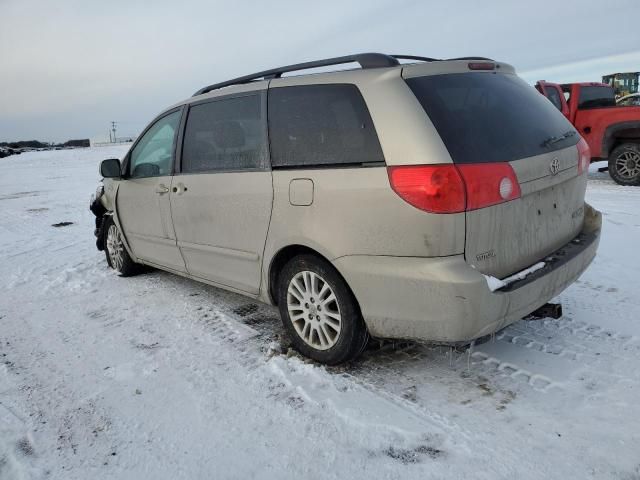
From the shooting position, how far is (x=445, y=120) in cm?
266

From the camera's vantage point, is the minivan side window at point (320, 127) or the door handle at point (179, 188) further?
the door handle at point (179, 188)

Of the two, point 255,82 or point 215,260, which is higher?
point 255,82

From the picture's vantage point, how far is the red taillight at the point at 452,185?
8.20ft

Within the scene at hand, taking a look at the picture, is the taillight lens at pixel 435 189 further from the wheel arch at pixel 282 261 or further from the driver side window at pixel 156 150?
the driver side window at pixel 156 150

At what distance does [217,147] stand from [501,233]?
2.13 metres

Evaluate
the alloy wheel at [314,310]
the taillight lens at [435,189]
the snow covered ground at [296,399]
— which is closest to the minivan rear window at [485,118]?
the taillight lens at [435,189]

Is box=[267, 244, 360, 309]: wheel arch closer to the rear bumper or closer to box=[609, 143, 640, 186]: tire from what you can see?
the rear bumper

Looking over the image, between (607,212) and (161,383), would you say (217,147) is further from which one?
(607,212)

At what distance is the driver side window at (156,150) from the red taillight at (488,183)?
2.63m

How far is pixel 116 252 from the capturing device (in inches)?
217

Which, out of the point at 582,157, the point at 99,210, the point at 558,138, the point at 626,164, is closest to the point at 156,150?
the point at 99,210

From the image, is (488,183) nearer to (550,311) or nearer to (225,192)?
(550,311)

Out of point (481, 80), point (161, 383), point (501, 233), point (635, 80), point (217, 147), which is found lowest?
point (161, 383)

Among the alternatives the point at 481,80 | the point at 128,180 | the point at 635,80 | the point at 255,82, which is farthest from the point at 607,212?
the point at 635,80
